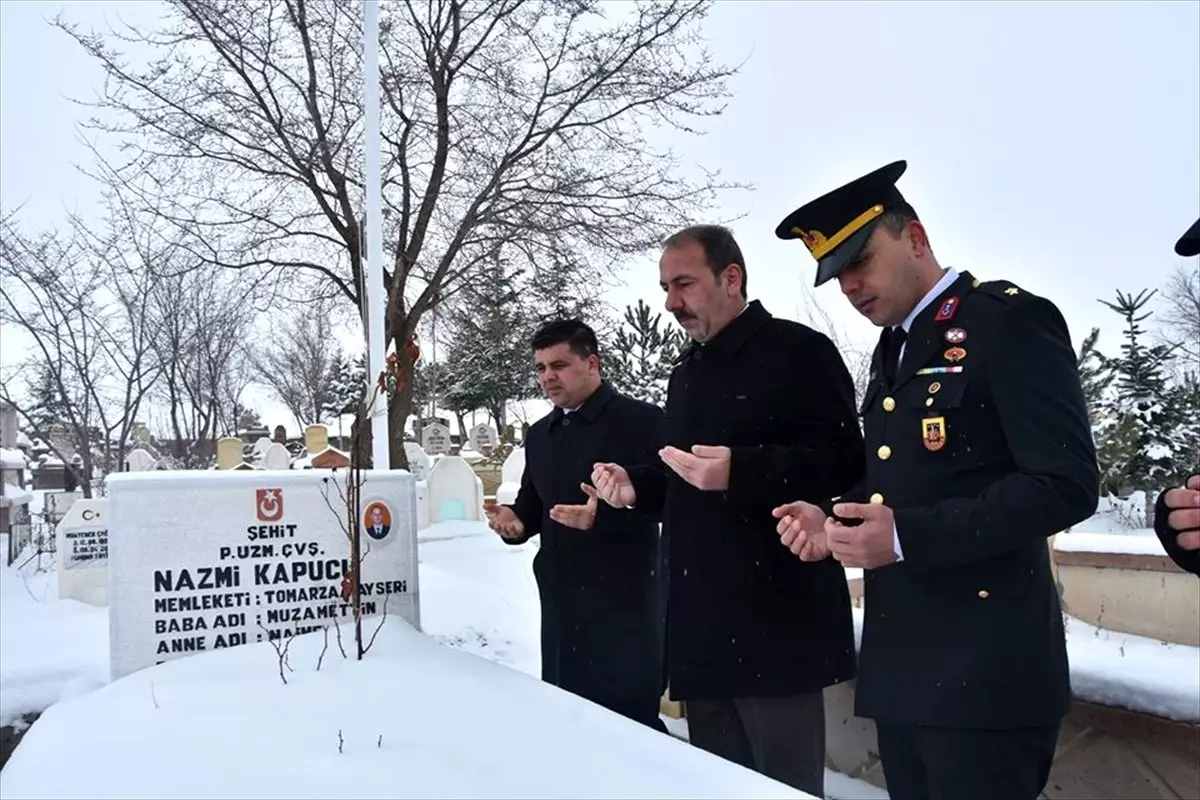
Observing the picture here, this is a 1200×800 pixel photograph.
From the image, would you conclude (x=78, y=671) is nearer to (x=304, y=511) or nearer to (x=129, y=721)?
(x=304, y=511)

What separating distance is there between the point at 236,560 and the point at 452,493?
1136 centimetres

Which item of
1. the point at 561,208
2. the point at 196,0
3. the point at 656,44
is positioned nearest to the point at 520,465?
the point at 561,208

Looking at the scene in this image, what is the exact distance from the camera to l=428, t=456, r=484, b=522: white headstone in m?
14.7

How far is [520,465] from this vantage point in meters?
15.8

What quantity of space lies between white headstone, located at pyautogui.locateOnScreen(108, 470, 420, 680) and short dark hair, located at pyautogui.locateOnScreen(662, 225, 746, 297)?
1601 mm

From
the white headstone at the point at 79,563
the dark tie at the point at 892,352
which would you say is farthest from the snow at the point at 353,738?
the white headstone at the point at 79,563

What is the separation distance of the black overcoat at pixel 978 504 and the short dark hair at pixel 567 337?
1748 millimetres

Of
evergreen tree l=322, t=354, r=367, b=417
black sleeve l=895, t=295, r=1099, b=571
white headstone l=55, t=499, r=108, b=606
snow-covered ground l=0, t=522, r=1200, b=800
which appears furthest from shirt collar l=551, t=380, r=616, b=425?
evergreen tree l=322, t=354, r=367, b=417

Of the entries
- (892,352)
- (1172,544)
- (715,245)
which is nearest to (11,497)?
(715,245)

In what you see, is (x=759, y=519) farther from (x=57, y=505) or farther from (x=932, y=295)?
(x=57, y=505)

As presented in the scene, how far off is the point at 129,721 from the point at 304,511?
1.45 meters

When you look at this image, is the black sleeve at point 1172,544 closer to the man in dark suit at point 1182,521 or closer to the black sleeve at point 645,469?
the man in dark suit at point 1182,521

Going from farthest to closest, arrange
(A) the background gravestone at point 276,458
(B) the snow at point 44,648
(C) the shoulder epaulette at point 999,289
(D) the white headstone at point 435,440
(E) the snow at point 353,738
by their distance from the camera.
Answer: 1. (D) the white headstone at point 435,440
2. (A) the background gravestone at point 276,458
3. (B) the snow at point 44,648
4. (C) the shoulder epaulette at point 999,289
5. (E) the snow at point 353,738

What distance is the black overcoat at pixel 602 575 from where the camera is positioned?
351 cm
